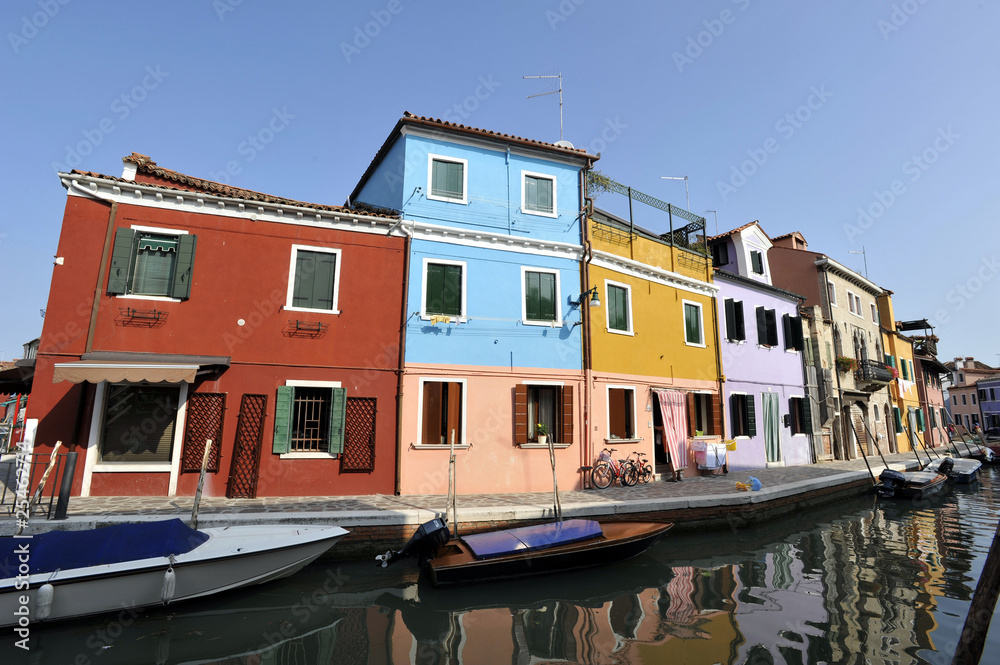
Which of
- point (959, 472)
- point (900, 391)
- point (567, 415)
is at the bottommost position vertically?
point (959, 472)

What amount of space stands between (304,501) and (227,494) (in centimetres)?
170

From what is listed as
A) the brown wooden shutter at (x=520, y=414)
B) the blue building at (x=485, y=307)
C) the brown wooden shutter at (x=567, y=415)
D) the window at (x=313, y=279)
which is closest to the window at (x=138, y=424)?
the window at (x=313, y=279)

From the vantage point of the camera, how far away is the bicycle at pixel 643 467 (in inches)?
557

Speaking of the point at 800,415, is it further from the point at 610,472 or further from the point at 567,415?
the point at 567,415

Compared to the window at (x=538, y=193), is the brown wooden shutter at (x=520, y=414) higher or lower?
lower

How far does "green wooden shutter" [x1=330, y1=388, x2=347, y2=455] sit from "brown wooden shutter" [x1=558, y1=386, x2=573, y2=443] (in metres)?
5.56

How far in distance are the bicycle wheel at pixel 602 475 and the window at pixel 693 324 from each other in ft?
19.2

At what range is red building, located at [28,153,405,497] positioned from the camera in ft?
33.0

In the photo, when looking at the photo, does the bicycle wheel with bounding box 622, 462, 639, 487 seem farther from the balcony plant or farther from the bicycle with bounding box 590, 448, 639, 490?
the balcony plant

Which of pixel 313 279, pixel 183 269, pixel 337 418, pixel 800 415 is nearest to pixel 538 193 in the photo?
pixel 313 279

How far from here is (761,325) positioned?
64.6 feet

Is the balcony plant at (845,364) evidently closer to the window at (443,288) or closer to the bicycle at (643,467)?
the bicycle at (643,467)

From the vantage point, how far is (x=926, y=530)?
12.2m

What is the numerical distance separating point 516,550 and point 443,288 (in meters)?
6.84
